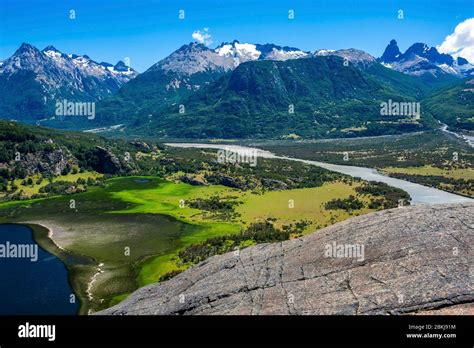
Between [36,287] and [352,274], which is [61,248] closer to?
[36,287]

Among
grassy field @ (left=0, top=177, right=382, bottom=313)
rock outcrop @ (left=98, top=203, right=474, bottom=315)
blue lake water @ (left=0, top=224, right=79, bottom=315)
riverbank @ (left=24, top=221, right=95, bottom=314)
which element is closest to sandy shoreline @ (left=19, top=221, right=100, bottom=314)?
riverbank @ (left=24, top=221, right=95, bottom=314)

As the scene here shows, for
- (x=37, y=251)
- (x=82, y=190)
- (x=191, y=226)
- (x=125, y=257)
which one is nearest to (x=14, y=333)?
(x=125, y=257)

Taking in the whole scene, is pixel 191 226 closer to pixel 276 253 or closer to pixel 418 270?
pixel 276 253

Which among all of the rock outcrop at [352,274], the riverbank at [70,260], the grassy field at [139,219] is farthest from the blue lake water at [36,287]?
the rock outcrop at [352,274]

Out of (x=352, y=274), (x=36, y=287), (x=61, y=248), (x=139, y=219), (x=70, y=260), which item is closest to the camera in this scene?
(x=352, y=274)

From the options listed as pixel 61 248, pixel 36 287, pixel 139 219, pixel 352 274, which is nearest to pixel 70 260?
pixel 61 248

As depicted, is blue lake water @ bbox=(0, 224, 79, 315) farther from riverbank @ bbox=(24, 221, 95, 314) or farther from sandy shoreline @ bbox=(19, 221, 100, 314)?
sandy shoreline @ bbox=(19, 221, 100, 314)

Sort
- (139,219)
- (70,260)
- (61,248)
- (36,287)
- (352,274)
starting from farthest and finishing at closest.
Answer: (139,219), (61,248), (70,260), (36,287), (352,274)
